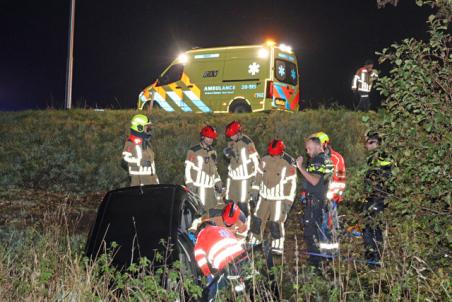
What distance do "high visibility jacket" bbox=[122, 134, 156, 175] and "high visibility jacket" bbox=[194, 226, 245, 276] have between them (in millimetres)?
3487

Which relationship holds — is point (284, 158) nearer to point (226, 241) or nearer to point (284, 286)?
point (284, 286)

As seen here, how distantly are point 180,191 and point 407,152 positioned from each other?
265cm

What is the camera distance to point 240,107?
15188 mm

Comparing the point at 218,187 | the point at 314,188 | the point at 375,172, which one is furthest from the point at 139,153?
the point at 375,172

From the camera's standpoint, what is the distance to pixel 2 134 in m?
13.7

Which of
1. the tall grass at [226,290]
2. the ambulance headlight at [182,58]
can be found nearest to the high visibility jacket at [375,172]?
the tall grass at [226,290]

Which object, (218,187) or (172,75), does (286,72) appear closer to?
(172,75)

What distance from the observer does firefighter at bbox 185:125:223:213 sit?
7.79 metres

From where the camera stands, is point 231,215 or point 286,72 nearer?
point 231,215

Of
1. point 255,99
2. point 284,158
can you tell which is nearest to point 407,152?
point 284,158

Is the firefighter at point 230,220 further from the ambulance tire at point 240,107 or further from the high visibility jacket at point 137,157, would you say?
the ambulance tire at point 240,107

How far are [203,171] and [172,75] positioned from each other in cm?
897

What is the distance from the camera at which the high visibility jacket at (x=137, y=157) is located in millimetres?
8047

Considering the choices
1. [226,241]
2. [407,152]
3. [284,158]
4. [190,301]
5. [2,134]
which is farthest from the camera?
[2,134]
